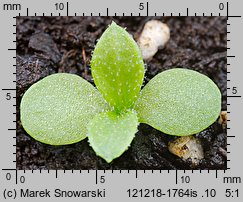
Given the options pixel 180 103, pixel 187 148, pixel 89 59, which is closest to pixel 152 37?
pixel 89 59

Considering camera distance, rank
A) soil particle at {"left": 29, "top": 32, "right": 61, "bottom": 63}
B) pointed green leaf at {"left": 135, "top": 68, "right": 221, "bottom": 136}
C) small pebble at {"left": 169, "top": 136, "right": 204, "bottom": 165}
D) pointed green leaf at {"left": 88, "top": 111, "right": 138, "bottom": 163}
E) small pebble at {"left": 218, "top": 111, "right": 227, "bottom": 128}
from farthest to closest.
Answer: soil particle at {"left": 29, "top": 32, "right": 61, "bottom": 63}
small pebble at {"left": 218, "top": 111, "right": 227, "bottom": 128}
small pebble at {"left": 169, "top": 136, "right": 204, "bottom": 165}
pointed green leaf at {"left": 135, "top": 68, "right": 221, "bottom": 136}
pointed green leaf at {"left": 88, "top": 111, "right": 138, "bottom": 163}

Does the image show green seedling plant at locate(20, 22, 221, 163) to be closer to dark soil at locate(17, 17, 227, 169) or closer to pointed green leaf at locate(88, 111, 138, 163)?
pointed green leaf at locate(88, 111, 138, 163)

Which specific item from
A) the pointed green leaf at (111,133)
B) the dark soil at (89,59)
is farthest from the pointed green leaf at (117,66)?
the dark soil at (89,59)

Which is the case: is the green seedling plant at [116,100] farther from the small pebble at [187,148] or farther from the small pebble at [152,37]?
the small pebble at [152,37]

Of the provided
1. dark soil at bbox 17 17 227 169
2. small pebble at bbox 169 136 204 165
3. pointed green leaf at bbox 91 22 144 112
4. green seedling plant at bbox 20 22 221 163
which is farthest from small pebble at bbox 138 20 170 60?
small pebble at bbox 169 136 204 165

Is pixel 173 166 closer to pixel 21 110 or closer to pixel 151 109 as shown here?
pixel 151 109

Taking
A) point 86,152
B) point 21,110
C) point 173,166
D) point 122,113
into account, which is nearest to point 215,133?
point 173,166
